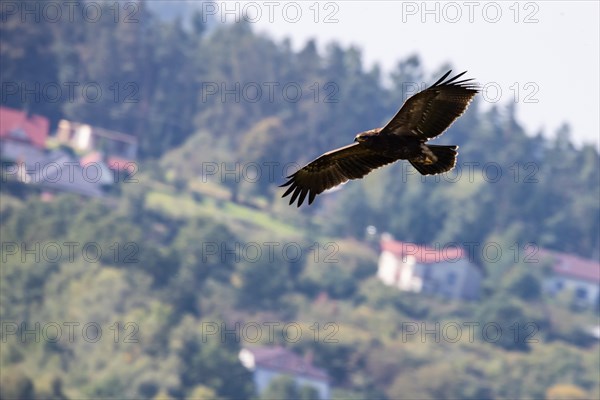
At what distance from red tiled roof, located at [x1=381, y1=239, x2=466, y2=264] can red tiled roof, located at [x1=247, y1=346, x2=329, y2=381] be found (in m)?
28.3

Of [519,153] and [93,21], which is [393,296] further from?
[93,21]

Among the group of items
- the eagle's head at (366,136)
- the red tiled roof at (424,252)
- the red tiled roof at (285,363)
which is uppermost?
the eagle's head at (366,136)

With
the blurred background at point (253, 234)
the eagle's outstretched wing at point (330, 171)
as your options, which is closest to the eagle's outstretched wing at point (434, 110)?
the eagle's outstretched wing at point (330, 171)

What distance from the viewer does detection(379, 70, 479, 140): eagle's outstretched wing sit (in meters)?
16.6

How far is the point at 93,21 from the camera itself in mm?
134625

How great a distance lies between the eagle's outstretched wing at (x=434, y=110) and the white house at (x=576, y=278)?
81.8m

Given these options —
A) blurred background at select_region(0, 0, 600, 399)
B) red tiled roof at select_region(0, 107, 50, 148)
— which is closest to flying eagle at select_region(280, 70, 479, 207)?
blurred background at select_region(0, 0, 600, 399)

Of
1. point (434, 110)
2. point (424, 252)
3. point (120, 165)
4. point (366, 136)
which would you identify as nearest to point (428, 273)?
point (424, 252)

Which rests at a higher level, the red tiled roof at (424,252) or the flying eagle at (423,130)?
the flying eagle at (423,130)

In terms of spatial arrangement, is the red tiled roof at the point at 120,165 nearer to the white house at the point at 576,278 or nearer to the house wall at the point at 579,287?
the white house at the point at 576,278

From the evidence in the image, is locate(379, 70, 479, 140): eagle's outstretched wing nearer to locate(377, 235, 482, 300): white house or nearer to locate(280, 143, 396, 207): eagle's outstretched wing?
locate(280, 143, 396, 207): eagle's outstretched wing

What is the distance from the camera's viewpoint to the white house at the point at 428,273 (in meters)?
102

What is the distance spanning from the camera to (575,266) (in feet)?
341

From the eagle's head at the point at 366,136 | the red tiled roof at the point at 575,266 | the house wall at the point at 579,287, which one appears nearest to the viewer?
the eagle's head at the point at 366,136
